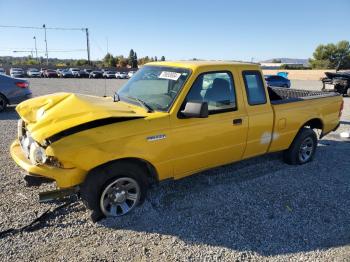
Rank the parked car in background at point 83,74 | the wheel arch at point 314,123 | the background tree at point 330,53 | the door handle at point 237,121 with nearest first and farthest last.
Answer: the door handle at point 237,121
the wheel arch at point 314,123
the parked car in background at point 83,74
the background tree at point 330,53

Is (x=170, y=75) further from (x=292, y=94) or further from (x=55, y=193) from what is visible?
(x=292, y=94)

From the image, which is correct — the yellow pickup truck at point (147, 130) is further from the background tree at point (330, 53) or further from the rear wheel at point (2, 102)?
the background tree at point (330, 53)

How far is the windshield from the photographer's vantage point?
390 cm

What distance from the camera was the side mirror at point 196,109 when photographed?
11.6ft

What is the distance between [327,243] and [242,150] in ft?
5.61

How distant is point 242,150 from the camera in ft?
15.1

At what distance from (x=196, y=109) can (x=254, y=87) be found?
147cm

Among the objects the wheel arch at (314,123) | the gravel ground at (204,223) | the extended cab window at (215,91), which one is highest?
the extended cab window at (215,91)

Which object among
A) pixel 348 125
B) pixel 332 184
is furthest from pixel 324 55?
pixel 332 184

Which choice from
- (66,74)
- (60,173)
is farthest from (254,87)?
(66,74)

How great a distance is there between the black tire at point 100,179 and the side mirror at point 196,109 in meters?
0.92

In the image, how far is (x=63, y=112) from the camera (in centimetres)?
353

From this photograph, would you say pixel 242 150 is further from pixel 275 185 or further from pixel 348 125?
pixel 348 125

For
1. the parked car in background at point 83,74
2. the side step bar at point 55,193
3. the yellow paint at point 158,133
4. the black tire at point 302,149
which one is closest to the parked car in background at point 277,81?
the black tire at point 302,149
